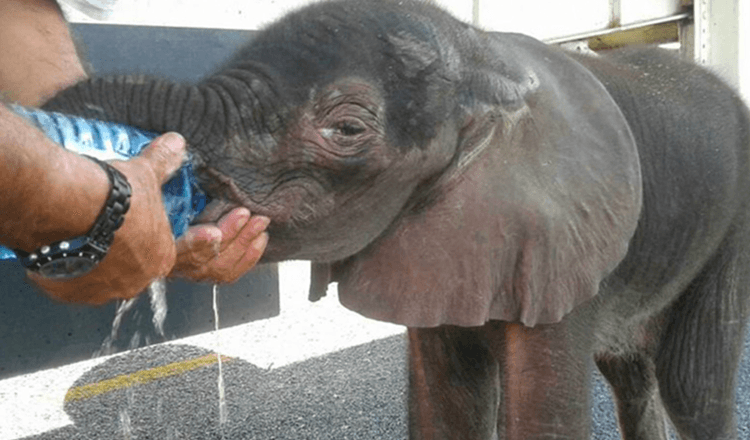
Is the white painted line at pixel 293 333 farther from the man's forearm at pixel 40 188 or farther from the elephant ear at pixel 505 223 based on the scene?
the man's forearm at pixel 40 188

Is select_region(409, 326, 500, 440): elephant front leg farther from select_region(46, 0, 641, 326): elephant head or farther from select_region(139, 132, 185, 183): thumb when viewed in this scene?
select_region(139, 132, 185, 183): thumb

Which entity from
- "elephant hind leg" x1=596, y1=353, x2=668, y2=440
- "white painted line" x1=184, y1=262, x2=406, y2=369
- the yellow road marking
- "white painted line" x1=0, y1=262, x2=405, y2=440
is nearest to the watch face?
"elephant hind leg" x1=596, y1=353, x2=668, y2=440

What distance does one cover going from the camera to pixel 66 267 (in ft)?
4.48

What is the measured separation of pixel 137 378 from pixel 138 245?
10.3ft

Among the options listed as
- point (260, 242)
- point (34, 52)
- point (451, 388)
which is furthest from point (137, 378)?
point (260, 242)

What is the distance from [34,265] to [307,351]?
3.53m

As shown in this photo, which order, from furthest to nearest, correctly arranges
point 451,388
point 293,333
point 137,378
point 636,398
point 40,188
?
point 293,333, point 137,378, point 636,398, point 451,388, point 40,188

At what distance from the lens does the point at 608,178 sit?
6.50 feet

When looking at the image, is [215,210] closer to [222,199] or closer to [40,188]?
[222,199]

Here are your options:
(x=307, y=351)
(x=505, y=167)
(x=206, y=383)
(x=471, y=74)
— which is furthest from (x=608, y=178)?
(x=307, y=351)

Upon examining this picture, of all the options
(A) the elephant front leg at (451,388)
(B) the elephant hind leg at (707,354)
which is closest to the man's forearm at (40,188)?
(A) the elephant front leg at (451,388)

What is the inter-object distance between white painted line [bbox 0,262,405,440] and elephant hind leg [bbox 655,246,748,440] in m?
2.18

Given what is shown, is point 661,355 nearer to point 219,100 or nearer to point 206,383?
point 219,100

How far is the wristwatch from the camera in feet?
4.46
